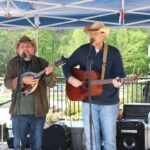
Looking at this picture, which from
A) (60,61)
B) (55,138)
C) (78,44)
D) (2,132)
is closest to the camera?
(60,61)

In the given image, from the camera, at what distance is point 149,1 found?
5.56 metres

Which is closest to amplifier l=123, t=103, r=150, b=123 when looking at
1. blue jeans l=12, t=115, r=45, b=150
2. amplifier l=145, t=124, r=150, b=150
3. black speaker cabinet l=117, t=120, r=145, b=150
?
amplifier l=145, t=124, r=150, b=150

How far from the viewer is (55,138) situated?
605cm

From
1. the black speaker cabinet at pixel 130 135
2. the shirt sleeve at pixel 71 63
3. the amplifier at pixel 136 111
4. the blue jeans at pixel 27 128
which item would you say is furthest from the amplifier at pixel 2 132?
the shirt sleeve at pixel 71 63

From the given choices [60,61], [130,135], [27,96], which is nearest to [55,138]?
[130,135]

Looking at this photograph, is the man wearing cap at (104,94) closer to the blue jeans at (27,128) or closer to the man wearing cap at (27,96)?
the man wearing cap at (27,96)

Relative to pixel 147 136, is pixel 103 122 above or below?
above

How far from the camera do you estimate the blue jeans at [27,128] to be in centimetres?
459

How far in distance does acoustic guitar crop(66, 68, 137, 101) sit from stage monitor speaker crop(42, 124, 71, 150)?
1461mm

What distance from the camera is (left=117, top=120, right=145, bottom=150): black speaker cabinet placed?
567cm

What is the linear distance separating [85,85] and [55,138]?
1979 mm

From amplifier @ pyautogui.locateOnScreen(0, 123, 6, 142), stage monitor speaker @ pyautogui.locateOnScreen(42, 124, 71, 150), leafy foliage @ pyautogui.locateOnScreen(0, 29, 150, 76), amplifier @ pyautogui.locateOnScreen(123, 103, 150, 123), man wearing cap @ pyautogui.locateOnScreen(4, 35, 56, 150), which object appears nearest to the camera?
man wearing cap @ pyautogui.locateOnScreen(4, 35, 56, 150)

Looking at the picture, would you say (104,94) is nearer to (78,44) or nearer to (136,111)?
(136,111)

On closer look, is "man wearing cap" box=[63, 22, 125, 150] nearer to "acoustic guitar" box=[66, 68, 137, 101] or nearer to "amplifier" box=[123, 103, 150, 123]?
"acoustic guitar" box=[66, 68, 137, 101]
